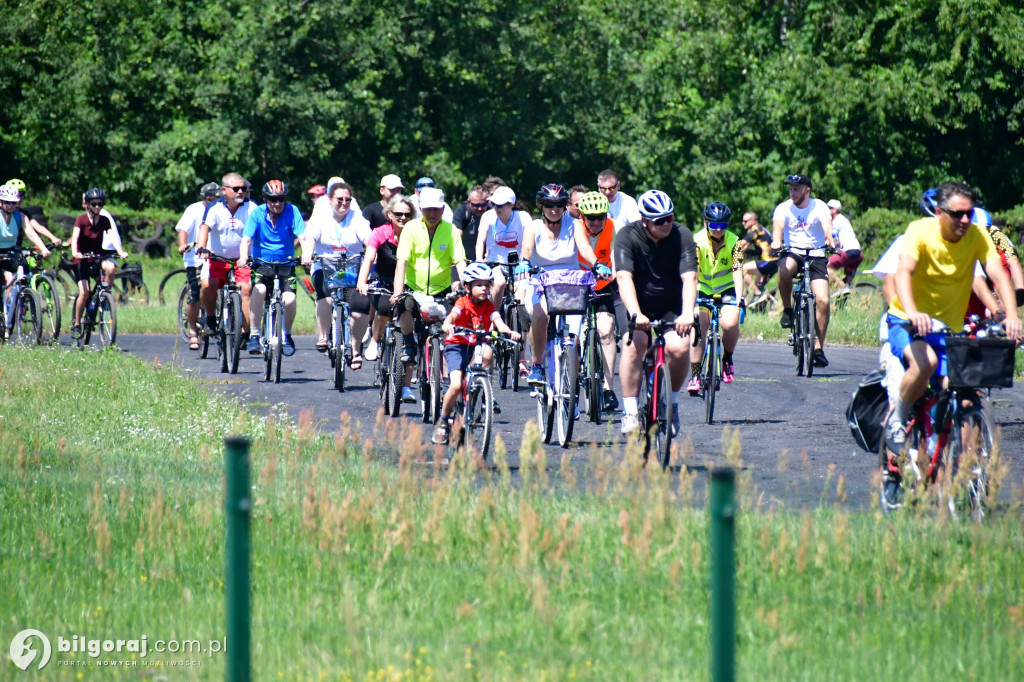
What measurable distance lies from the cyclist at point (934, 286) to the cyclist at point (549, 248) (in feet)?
14.0

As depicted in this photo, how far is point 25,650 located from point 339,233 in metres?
10.3

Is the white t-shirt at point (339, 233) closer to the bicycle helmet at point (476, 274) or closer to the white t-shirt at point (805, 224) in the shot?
the white t-shirt at point (805, 224)

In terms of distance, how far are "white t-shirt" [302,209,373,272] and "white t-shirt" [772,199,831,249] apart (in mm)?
4490

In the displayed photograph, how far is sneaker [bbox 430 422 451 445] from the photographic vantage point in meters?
10.3

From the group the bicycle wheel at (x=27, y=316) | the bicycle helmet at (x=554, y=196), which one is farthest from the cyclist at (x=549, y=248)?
the bicycle wheel at (x=27, y=316)

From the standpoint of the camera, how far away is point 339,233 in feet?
51.9

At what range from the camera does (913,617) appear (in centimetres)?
598

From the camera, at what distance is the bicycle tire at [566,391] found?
436 inches

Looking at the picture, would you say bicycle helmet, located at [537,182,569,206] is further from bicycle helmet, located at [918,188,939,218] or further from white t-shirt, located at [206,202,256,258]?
white t-shirt, located at [206,202,256,258]

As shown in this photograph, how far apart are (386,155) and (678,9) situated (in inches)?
403

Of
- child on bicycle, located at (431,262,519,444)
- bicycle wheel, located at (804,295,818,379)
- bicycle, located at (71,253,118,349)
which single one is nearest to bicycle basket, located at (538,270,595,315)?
child on bicycle, located at (431,262,519,444)

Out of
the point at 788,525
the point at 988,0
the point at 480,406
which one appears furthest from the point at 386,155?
the point at 788,525

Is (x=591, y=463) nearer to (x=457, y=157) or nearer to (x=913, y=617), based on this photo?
(x=913, y=617)

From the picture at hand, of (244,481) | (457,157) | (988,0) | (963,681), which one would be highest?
(988,0)
